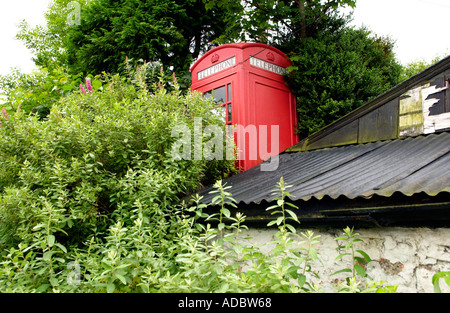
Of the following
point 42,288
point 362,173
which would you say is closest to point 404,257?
point 362,173

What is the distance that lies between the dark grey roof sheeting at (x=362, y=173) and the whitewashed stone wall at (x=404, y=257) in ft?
1.37

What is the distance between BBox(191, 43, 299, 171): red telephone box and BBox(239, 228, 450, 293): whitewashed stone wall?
3.27 meters

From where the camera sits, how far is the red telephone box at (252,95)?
6.39m

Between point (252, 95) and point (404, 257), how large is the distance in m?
4.21

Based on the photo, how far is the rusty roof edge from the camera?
474cm

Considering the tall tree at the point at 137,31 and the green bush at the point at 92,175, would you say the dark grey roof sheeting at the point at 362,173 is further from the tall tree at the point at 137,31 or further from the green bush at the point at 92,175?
the tall tree at the point at 137,31

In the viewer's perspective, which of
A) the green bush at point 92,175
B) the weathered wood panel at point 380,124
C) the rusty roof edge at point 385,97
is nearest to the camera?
the green bush at point 92,175

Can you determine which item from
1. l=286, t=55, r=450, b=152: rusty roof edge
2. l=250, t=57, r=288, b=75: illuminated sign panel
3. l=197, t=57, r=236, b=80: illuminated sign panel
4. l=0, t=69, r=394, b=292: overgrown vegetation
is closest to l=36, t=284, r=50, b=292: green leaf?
l=0, t=69, r=394, b=292: overgrown vegetation

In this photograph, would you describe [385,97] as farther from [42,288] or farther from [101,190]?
[42,288]

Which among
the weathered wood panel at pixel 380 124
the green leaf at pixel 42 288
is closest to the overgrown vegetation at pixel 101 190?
the green leaf at pixel 42 288

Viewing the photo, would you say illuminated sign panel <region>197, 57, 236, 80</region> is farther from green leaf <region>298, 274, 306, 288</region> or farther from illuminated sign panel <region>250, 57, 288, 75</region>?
green leaf <region>298, 274, 306, 288</region>

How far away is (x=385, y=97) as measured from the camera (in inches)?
207
